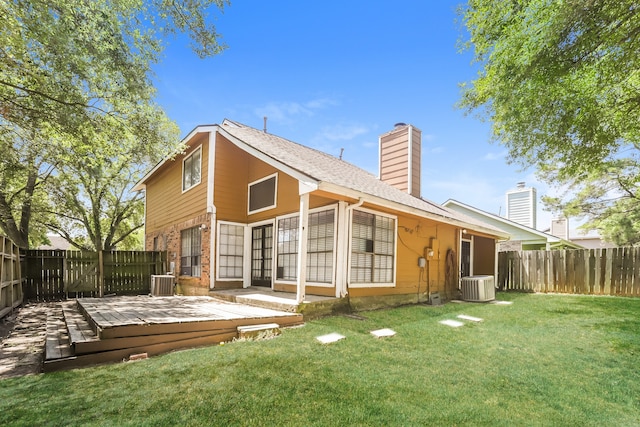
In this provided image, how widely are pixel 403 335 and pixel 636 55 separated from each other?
546cm

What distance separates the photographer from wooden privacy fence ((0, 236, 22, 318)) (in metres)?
6.82

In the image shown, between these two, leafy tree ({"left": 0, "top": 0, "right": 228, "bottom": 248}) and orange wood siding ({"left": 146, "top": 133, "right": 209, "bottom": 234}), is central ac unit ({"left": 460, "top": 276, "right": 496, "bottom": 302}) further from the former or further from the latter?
leafy tree ({"left": 0, "top": 0, "right": 228, "bottom": 248})

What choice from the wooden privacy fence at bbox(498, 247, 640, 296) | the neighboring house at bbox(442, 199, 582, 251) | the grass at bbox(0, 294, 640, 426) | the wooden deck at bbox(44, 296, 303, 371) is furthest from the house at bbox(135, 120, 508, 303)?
the neighboring house at bbox(442, 199, 582, 251)

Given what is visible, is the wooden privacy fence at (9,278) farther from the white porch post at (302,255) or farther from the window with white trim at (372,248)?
the window with white trim at (372,248)

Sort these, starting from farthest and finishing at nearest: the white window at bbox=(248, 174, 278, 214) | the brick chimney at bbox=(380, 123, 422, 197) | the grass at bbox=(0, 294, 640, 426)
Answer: the brick chimney at bbox=(380, 123, 422, 197), the white window at bbox=(248, 174, 278, 214), the grass at bbox=(0, 294, 640, 426)

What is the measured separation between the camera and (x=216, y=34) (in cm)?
592

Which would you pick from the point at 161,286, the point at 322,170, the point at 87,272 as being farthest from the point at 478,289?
the point at 87,272

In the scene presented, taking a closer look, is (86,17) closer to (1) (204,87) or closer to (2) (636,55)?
(1) (204,87)

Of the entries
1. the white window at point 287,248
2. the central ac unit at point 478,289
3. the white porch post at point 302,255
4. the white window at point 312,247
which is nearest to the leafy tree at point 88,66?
the white porch post at point 302,255

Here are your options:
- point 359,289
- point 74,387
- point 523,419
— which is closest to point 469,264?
point 359,289

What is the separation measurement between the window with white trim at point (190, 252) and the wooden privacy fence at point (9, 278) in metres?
4.13

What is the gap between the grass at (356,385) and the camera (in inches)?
104

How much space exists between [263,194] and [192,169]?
3286 millimetres

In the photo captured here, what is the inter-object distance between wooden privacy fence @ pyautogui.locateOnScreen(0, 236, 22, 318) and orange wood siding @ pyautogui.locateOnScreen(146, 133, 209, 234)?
170 inches
